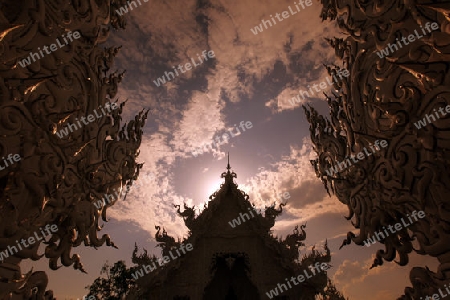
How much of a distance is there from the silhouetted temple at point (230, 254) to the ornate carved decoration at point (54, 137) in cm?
560

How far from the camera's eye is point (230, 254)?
969cm

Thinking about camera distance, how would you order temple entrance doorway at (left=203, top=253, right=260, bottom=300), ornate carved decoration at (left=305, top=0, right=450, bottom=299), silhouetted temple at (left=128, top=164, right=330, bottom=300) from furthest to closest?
temple entrance doorway at (left=203, top=253, right=260, bottom=300) → silhouetted temple at (left=128, top=164, right=330, bottom=300) → ornate carved decoration at (left=305, top=0, right=450, bottom=299)

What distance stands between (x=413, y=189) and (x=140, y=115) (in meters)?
4.36

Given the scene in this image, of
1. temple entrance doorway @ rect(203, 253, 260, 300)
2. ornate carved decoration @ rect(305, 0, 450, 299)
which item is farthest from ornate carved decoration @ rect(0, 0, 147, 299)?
temple entrance doorway @ rect(203, 253, 260, 300)

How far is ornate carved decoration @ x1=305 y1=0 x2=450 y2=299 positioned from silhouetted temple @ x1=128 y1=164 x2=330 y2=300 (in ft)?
17.5

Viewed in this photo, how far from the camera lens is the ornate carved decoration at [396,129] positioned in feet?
9.24

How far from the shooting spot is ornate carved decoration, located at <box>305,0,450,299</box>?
9.24 ft

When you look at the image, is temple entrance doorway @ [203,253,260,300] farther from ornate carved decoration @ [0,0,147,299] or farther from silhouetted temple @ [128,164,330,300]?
ornate carved decoration @ [0,0,147,299]

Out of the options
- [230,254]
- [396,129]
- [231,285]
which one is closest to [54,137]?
[396,129]

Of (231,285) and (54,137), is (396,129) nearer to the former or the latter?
(54,137)

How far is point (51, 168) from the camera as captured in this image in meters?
3.23

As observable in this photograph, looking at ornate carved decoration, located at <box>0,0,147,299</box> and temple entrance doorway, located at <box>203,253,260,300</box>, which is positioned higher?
ornate carved decoration, located at <box>0,0,147,299</box>

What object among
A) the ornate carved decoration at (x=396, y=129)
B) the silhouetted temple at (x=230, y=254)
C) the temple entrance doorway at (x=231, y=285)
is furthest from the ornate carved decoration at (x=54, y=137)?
the temple entrance doorway at (x=231, y=285)

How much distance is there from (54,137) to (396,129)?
4.15 m
